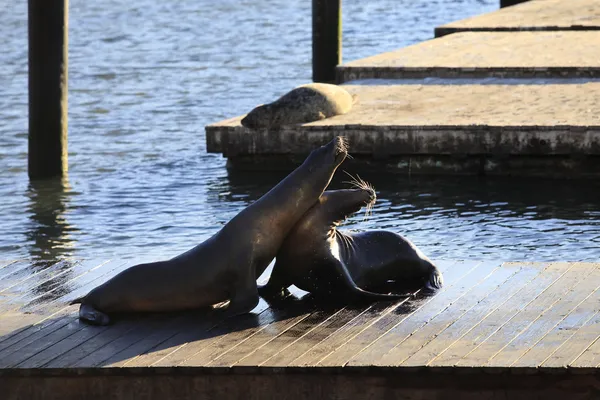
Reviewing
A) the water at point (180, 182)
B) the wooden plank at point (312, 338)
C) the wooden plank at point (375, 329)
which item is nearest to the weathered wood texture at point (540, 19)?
the water at point (180, 182)

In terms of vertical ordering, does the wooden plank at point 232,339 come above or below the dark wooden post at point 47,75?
below

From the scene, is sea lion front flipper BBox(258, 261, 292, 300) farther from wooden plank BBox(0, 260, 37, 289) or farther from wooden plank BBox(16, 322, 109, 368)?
wooden plank BBox(0, 260, 37, 289)

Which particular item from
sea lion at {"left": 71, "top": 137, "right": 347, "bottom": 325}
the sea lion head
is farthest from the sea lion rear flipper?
the sea lion head

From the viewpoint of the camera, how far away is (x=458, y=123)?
1091cm

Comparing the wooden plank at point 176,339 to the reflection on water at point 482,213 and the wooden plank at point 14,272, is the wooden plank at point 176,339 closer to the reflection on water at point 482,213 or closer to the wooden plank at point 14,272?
the wooden plank at point 14,272

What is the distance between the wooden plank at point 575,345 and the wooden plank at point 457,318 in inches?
16.5

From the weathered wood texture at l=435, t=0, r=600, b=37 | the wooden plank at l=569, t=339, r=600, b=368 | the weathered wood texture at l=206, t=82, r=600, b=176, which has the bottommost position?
the wooden plank at l=569, t=339, r=600, b=368

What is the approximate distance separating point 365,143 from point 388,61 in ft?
11.6

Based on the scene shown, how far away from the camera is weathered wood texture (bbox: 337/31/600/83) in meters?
13.5

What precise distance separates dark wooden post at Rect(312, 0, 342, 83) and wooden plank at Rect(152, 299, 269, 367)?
428 inches

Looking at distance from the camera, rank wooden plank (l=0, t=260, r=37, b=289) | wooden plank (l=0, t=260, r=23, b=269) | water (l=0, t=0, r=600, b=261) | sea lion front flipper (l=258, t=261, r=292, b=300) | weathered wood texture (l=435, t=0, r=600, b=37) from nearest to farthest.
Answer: sea lion front flipper (l=258, t=261, r=292, b=300) → wooden plank (l=0, t=260, r=37, b=289) → wooden plank (l=0, t=260, r=23, b=269) → water (l=0, t=0, r=600, b=261) → weathered wood texture (l=435, t=0, r=600, b=37)

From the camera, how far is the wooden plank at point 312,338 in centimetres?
520
